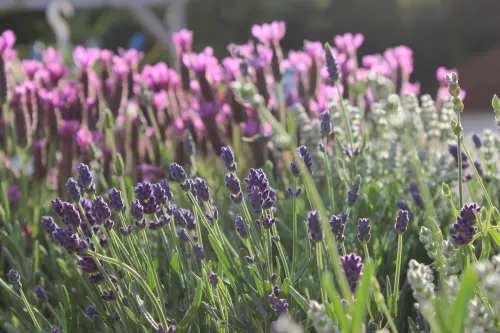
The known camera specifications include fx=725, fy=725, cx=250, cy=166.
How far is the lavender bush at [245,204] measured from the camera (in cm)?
94

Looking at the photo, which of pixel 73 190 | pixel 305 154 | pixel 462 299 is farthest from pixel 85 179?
pixel 462 299

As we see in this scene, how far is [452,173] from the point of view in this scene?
1.63 m

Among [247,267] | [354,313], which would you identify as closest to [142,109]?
[247,267]

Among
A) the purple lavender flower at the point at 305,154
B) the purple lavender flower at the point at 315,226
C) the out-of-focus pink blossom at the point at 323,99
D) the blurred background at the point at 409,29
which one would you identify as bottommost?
the purple lavender flower at the point at 315,226

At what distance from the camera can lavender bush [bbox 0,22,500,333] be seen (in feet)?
3.07

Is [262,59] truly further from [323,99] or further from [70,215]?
[70,215]

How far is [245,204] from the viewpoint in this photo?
1.07 meters

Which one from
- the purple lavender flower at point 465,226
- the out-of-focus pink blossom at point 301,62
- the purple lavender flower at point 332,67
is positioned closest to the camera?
the purple lavender flower at point 465,226

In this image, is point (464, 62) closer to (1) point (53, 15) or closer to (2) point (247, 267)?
(1) point (53, 15)

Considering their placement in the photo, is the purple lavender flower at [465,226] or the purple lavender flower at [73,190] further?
the purple lavender flower at [73,190]

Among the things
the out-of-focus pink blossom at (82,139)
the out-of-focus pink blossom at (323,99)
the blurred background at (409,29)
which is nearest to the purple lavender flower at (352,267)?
the out-of-focus pink blossom at (323,99)

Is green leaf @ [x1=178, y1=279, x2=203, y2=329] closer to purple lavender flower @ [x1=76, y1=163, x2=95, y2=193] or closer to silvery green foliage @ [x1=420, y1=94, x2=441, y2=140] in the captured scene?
purple lavender flower @ [x1=76, y1=163, x2=95, y2=193]

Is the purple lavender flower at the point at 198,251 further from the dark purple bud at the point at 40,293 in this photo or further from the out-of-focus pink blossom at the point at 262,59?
the out-of-focus pink blossom at the point at 262,59

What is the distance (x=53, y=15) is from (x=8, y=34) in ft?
11.9
